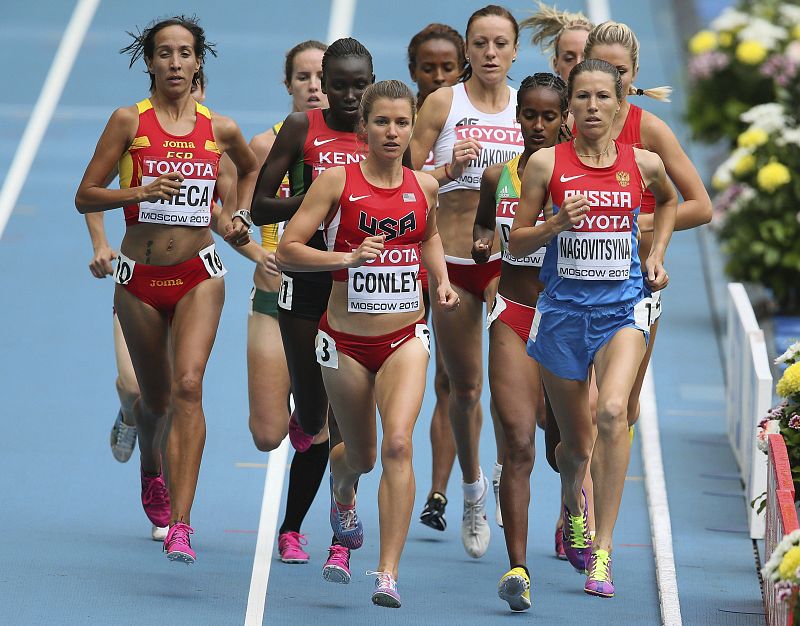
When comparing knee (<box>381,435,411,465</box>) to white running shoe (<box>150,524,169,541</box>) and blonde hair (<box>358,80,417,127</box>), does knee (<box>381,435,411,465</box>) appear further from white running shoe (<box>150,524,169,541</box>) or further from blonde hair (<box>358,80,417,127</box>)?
white running shoe (<box>150,524,169,541</box>)

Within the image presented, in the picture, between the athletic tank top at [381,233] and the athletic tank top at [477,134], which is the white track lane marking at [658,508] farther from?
the athletic tank top at [477,134]

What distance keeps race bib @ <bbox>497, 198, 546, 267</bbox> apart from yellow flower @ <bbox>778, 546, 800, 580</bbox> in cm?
212

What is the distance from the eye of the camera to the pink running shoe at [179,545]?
7.76 m

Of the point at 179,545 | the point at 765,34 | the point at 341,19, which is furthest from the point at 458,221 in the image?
the point at 341,19

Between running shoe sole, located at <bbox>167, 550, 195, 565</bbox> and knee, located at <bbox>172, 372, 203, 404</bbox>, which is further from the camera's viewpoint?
knee, located at <bbox>172, 372, 203, 404</bbox>

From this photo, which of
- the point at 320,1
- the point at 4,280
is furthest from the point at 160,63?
the point at 320,1

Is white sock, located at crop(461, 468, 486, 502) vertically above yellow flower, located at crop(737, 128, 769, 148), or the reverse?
yellow flower, located at crop(737, 128, 769, 148)

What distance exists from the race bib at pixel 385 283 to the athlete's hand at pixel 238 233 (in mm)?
935

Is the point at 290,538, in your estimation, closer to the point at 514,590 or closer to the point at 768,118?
the point at 514,590

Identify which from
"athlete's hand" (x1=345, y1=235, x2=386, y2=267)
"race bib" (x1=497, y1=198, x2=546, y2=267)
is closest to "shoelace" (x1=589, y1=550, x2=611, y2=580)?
"race bib" (x1=497, y1=198, x2=546, y2=267)

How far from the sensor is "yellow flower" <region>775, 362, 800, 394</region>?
317 inches

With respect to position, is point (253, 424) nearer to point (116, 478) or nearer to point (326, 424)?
point (326, 424)

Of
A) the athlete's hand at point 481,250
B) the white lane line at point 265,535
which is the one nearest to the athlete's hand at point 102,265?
the white lane line at point 265,535

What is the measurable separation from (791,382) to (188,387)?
108 inches
